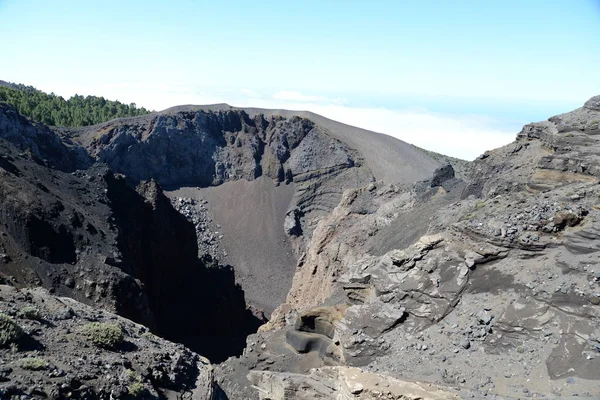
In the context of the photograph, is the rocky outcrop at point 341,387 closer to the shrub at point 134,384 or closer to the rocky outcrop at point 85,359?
the rocky outcrop at point 85,359

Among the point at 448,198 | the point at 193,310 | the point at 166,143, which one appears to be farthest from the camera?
the point at 166,143

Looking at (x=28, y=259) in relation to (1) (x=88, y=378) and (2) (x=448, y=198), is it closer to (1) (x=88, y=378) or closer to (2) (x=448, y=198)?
(1) (x=88, y=378)

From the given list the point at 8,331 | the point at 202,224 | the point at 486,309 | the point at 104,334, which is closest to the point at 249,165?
the point at 202,224

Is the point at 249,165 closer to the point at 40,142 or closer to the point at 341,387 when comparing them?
the point at 40,142

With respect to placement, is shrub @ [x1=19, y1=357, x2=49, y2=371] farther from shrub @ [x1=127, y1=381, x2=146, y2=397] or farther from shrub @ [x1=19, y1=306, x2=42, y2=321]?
shrub @ [x1=19, y1=306, x2=42, y2=321]

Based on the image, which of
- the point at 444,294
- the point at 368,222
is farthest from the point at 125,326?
the point at 368,222

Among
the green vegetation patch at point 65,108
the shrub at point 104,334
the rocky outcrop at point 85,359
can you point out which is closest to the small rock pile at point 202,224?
the green vegetation patch at point 65,108
